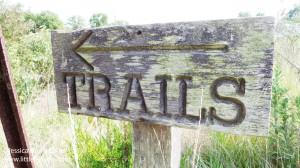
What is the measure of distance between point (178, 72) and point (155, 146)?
33 centimetres

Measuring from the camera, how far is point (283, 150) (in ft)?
5.90

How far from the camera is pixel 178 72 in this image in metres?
1.04

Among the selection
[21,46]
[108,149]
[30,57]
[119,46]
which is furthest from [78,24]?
[119,46]

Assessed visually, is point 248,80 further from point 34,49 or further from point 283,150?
point 34,49

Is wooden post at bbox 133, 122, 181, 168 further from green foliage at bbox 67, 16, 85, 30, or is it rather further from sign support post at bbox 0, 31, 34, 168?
green foliage at bbox 67, 16, 85, 30

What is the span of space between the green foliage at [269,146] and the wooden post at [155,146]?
455 millimetres

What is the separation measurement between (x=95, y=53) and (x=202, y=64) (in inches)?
15.9

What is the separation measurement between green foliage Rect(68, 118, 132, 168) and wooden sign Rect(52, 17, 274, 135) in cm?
51

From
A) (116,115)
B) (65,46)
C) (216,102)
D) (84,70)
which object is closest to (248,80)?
(216,102)

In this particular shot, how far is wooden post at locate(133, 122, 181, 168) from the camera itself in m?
1.19

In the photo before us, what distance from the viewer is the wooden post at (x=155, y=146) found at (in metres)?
1.19

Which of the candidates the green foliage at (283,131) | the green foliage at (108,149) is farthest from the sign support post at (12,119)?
the green foliage at (283,131)

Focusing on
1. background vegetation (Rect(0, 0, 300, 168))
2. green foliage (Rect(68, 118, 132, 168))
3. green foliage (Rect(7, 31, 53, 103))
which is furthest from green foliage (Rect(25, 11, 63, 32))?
green foliage (Rect(68, 118, 132, 168))

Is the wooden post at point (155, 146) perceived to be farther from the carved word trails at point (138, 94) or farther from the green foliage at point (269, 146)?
the green foliage at point (269, 146)
